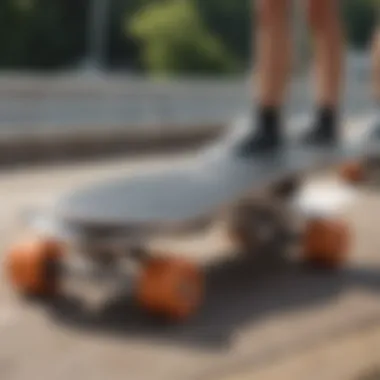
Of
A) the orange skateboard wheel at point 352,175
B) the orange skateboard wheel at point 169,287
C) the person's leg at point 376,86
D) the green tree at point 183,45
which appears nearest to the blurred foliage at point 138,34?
the green tree at point 183,45

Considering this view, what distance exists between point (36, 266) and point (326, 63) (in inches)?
62.8

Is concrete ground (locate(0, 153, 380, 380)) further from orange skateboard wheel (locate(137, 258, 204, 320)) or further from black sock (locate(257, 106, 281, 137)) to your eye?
black sock (locate(257, 106, 281, 137))

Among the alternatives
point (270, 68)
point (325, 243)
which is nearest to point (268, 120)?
point (270, 68)

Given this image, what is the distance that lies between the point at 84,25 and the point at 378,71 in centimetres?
2633

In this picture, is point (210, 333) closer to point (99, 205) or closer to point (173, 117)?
point (99, 205)

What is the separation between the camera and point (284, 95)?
435 cm

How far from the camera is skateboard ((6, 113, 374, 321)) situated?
3.60m

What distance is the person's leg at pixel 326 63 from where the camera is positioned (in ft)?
15.3

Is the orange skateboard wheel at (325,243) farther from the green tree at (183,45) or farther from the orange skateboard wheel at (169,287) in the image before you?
the green tree at (183,45)

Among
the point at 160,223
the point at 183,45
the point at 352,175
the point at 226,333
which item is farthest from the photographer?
the point at 183,45

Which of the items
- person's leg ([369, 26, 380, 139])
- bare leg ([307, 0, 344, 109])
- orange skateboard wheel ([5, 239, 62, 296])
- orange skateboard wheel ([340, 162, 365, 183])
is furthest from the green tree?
orange skateboard wheel ([5, 239, 62, 296])

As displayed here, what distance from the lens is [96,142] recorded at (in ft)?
30.1

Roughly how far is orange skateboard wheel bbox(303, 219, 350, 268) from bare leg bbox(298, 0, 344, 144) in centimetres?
36

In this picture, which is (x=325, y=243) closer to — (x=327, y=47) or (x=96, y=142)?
(x=327, y=47)
